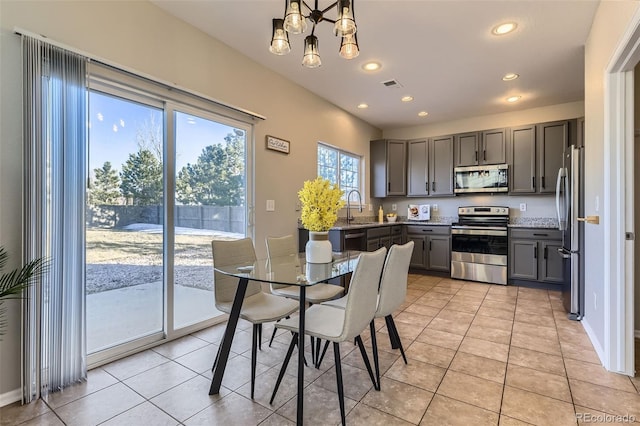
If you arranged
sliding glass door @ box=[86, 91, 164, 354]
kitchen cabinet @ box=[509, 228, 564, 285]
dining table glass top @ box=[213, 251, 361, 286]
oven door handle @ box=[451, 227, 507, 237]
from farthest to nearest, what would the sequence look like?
oven door handle @ box=[451, 227, 507, 237] → kitchen cabinet @ box=[509, 228, 564, 285] → sliding glass door @ box=[86, 91, 164, 354] → dining table glass top @ box=[213, 251, 361, 286]

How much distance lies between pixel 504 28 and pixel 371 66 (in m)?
1.26

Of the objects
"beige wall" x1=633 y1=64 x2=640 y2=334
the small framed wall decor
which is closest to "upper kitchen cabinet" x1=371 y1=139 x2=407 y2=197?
the small framed wall decor

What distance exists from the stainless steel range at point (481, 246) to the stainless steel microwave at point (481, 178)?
35 centimetres

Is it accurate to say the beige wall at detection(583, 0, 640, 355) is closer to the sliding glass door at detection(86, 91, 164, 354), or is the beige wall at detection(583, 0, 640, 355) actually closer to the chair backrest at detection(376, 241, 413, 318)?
the chair backrest at detection(376, 241, 413, 318)

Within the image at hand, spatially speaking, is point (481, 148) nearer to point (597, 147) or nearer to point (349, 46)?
point (597, 147)

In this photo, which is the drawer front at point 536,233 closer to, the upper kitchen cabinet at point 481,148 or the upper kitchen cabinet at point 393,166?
the upper kitchen cabinet at point 481,148

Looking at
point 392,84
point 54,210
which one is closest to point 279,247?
point 54,210

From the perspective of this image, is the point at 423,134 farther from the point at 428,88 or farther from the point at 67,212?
the point at 67,212

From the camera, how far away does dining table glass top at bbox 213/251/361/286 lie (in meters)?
1.75

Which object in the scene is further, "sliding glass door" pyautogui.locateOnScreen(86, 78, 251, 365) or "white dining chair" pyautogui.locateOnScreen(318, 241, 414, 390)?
"sliding glass door" pyautogui.locateOnScreen(86, 78, 251, 365)

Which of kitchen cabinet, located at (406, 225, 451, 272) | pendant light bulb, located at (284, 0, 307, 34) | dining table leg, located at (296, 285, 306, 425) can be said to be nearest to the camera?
dining table leg, located at (296, 285, 306, 425)

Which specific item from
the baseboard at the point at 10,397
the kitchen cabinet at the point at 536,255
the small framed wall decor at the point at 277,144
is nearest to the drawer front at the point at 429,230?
the kitchen cabinet at the point at 536,255

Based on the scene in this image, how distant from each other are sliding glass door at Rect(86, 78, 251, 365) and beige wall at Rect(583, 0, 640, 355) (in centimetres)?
300

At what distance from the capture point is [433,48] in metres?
3.02
